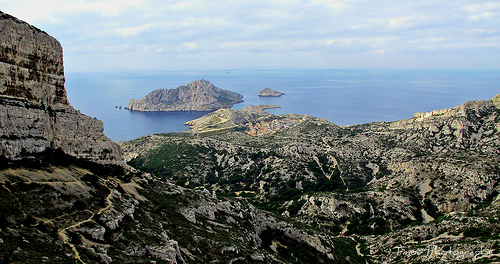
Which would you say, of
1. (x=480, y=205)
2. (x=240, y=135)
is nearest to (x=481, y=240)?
(x=480, y=205)

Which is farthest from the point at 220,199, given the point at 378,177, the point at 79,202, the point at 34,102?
the point at 378,177

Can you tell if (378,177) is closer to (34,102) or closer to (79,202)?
(79,202)

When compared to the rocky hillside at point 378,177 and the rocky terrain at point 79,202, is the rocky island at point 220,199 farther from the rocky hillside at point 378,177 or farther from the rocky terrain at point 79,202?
the rocky hillside at point 378,177

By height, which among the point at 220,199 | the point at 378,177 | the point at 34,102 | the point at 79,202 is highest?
the point at 34,102

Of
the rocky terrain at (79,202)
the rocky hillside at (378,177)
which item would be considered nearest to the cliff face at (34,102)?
the rocky terrain at (79,202)

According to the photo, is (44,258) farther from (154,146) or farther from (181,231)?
(154,146)

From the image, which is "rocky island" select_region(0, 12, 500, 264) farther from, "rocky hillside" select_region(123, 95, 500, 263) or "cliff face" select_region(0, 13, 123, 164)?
"rocky hillside" select_region(123, 95, 500, 263)
